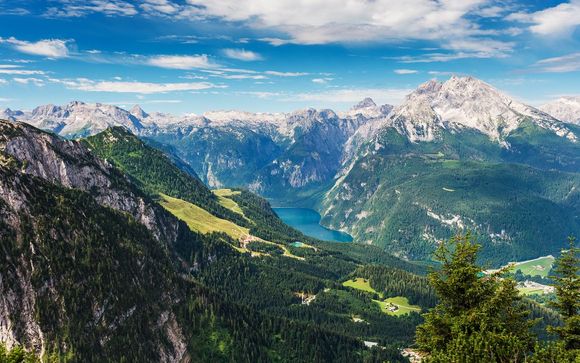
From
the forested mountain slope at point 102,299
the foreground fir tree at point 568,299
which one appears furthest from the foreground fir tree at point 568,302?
the forested mountain slope at point 102,299

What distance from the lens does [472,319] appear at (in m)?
50.7

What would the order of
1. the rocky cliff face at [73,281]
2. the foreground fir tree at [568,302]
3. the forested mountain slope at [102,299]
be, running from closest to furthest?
the foreground fir tree at [568,302], the rocky cliff face at [73,281], the forested mountain slope at [102,299]

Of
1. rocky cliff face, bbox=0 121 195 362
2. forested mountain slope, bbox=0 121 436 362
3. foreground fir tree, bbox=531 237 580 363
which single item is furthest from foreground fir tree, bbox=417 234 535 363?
rocky cliff face, bbox=0 121 195 362

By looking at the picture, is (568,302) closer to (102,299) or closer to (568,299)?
(568,299)

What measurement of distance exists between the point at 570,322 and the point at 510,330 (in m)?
7.50

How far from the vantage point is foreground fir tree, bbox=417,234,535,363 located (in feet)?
153

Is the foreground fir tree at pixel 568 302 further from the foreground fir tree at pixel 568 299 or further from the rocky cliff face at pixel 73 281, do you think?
the rocky cliff face at pixel 73 281

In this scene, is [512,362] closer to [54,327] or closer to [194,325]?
[54,327]

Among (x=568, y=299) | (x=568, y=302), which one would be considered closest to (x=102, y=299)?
(x=568, y=302)

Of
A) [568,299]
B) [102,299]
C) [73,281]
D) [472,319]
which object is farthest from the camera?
[102,299]

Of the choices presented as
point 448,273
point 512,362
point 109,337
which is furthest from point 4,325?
point 512,362

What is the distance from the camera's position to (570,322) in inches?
2125

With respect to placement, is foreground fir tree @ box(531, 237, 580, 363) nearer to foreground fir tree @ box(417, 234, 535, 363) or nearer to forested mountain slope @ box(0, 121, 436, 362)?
foreground fir tree @ box(417, 234, 535, 363)

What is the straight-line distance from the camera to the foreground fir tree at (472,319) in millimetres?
46562
